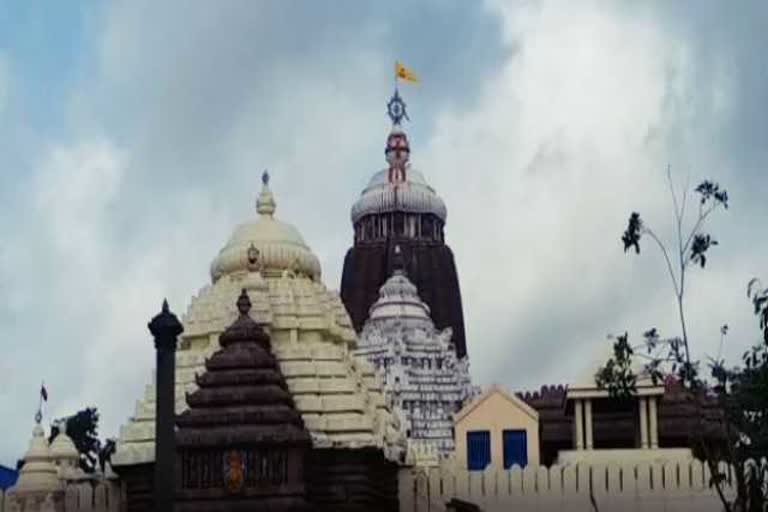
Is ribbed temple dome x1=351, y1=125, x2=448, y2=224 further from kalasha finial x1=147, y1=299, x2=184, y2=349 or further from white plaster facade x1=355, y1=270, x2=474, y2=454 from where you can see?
kalasha finial x1=147, y1=299, x2=184, y2=349

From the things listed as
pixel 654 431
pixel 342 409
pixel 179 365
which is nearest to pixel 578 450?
pixel 654 431

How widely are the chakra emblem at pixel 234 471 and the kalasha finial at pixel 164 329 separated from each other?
14840 mm

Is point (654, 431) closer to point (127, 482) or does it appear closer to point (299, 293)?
Result: point (299, 293)

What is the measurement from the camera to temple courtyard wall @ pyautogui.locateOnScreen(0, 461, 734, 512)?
38.0 metres

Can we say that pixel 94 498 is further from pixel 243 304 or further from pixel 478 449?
pixel 478 449

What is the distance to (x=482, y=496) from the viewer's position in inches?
1532

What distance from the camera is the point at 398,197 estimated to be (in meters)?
85.8

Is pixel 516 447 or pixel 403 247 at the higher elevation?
pixel 403 247

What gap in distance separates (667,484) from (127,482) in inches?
456

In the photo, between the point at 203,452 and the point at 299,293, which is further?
the point at 299,293

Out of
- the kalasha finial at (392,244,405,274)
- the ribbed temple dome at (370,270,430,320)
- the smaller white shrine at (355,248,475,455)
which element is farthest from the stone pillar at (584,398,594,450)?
the kalasha finial at (392,244,405,274)

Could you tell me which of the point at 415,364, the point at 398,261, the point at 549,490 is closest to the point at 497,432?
the point at 549,490

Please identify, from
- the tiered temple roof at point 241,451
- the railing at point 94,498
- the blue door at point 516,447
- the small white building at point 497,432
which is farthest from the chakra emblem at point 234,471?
the blue door at point 516,447

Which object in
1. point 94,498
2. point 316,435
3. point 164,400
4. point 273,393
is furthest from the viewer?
point 94,498
